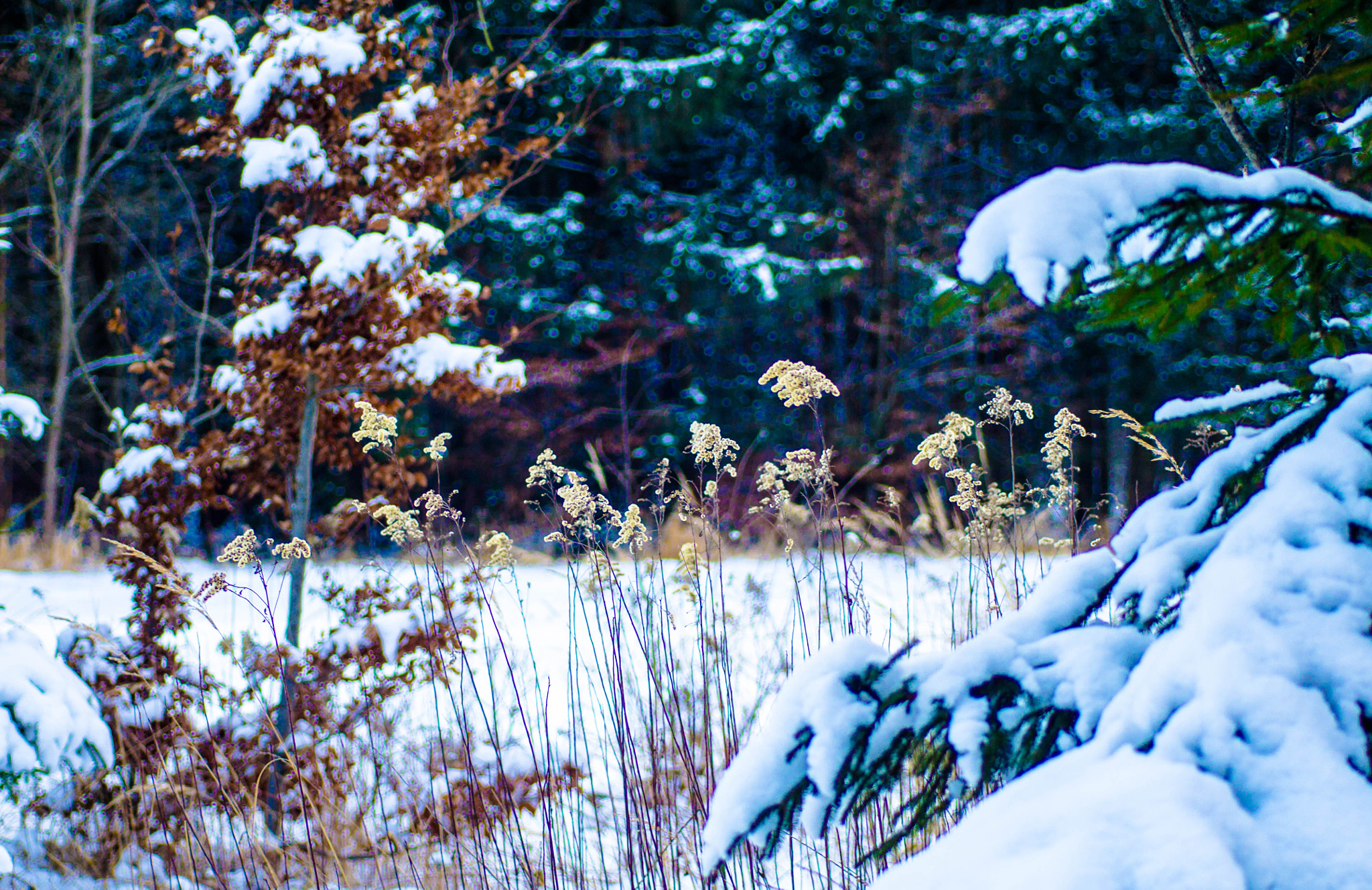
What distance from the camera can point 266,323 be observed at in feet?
10.8

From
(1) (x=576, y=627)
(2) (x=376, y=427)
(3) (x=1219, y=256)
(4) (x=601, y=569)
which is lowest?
(1) (x=576, y=627)

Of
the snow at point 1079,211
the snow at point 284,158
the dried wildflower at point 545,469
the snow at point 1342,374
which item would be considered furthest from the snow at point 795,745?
the snow at point 284,158

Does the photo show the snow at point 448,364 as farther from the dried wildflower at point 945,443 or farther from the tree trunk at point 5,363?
the tree trunk at point 5,363

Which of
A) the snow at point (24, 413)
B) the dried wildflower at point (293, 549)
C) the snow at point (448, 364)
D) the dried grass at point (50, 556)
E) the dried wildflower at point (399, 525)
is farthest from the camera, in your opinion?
the dried grass at point (50, 556)

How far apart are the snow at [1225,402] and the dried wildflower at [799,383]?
39.9 inches

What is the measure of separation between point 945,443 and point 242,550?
5.95 feet

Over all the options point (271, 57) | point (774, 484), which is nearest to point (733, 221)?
point (271, 57)

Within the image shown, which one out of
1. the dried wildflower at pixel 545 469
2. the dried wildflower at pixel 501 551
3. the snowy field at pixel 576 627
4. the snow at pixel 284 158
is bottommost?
the snowy field at pixel 576 627

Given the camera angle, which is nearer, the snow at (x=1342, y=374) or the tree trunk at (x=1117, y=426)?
the snow at (x=1342, y=374)

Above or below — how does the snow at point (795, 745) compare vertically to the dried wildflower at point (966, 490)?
below

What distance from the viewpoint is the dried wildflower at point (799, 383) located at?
2.25 meters

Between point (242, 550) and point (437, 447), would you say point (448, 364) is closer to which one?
point (437, 447)

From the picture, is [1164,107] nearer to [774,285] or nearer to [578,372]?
[774,285]

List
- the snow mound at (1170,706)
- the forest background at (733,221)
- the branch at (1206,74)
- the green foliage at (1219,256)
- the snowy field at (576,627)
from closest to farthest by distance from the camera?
the snow mound at (1170,706)
the green foliage at (1219,256)
the branch at (1206,74)
the snowy field at (576,627)
the forest background at (733,221)
